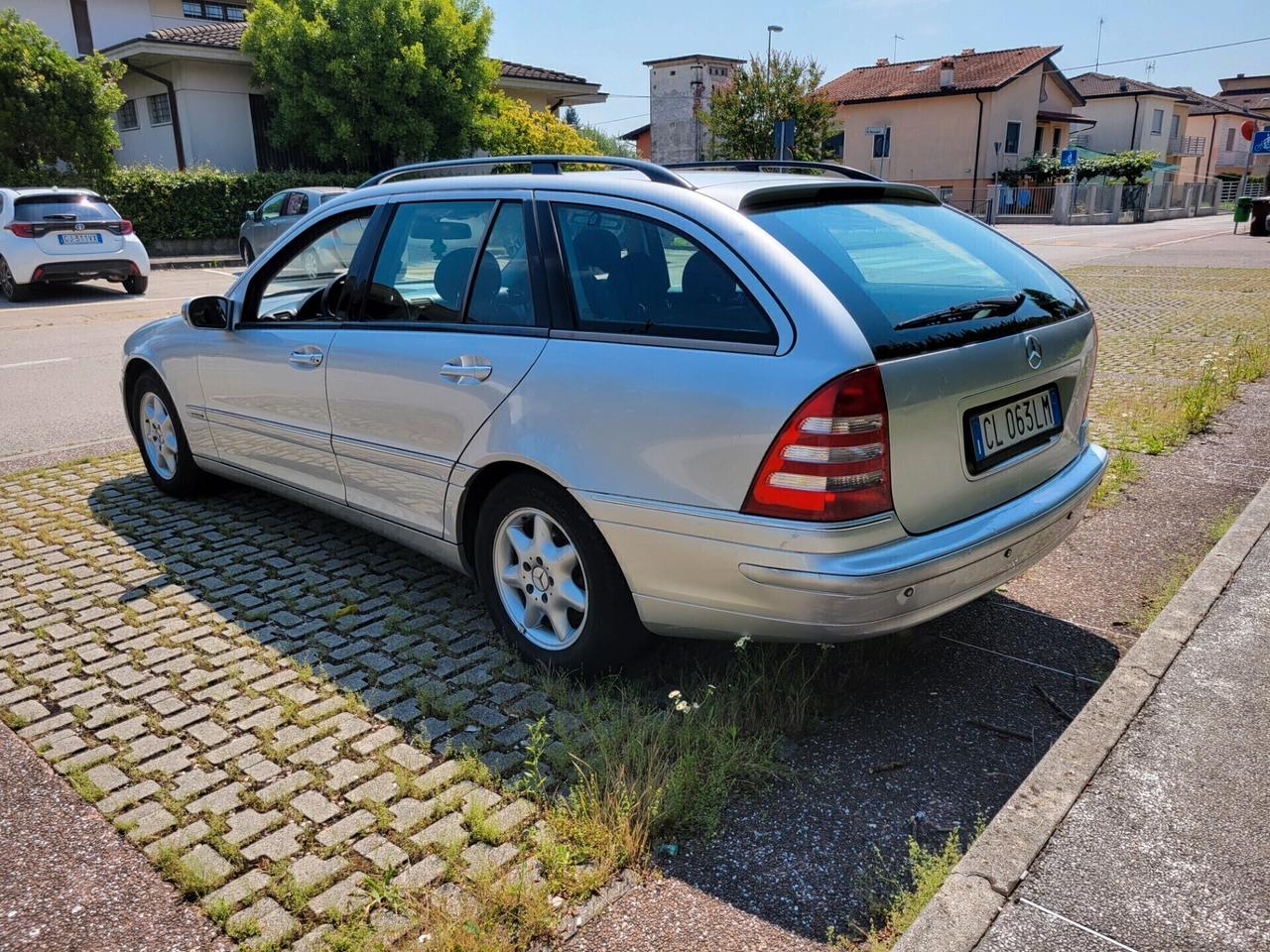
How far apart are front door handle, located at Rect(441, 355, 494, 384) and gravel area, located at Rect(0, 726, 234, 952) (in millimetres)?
1760

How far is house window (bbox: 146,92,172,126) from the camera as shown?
30.5 meters

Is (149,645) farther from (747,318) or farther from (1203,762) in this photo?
(1203,762)

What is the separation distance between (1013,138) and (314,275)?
56.3 metres

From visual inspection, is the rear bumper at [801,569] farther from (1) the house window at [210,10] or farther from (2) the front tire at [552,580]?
(1) the house window at [210,10]

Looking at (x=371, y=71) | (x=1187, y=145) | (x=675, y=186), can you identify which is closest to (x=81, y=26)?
(x=371, y=71)

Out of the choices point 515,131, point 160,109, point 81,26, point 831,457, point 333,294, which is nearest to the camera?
point 831,457

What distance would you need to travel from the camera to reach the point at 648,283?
3.32 meters

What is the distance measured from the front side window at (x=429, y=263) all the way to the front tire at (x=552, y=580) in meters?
0.79

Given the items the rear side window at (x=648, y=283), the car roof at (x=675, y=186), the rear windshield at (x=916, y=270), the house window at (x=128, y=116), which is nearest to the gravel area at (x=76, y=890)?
the rear side window at (x=648, y=283)

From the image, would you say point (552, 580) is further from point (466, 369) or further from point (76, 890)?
point (76, 890)

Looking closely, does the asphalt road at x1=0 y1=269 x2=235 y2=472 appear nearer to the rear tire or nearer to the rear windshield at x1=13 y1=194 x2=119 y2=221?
the rear tire

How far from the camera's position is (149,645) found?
13.1 ft

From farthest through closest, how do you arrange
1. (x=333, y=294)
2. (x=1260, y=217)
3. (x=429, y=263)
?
1. (x=1260, y=217)
2. (x=333, y=294)
3. (x=429, y=263)

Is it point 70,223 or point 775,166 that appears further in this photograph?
point 70,223
